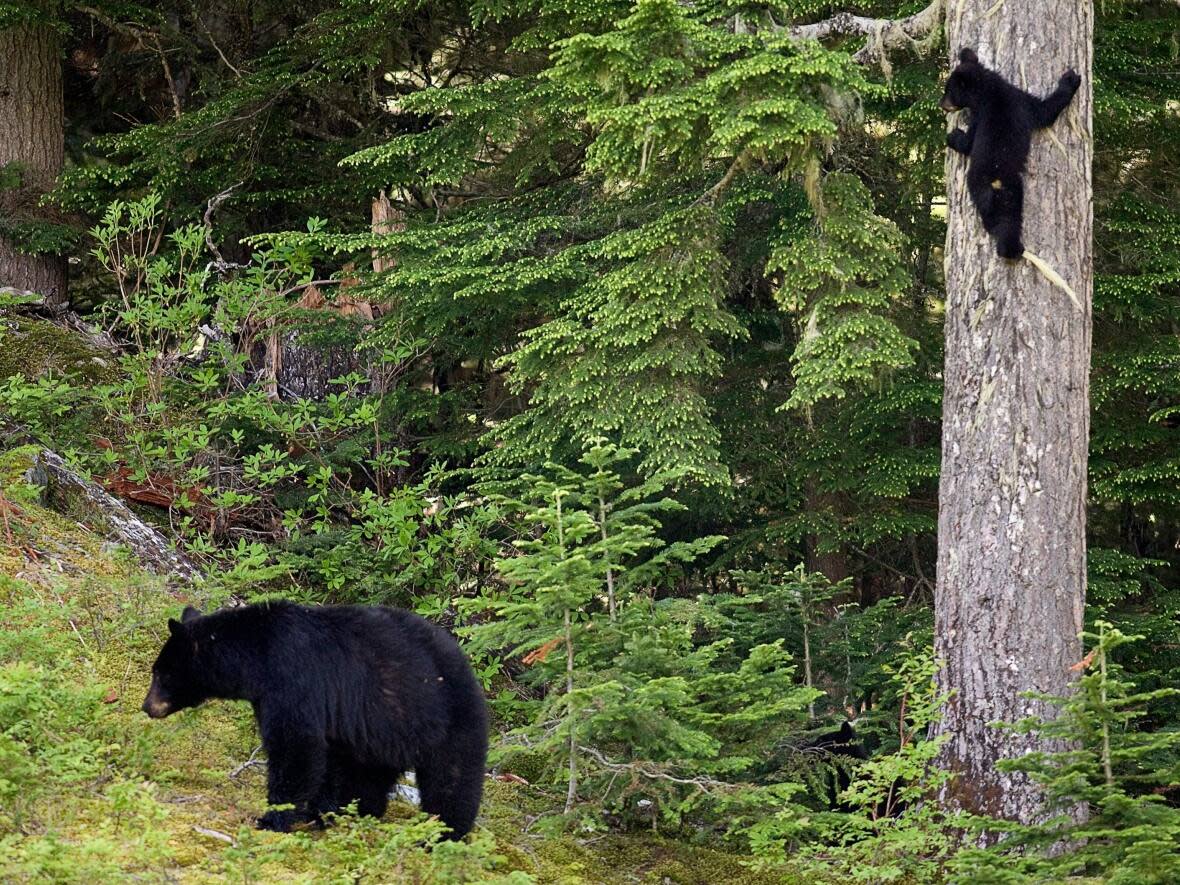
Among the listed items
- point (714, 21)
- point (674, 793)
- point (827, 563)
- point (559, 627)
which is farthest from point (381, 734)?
point (827, 563)

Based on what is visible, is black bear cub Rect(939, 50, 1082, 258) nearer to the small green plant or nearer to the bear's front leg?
the small green plant

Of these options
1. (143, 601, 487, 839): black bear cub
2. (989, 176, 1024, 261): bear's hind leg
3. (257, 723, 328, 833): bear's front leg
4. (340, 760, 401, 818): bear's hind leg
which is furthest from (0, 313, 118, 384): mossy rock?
(989, 176, 1024, 261): bear's hind leg

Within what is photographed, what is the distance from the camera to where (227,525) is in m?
9.86

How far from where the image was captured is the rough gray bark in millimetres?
8609

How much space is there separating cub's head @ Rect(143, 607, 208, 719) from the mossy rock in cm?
528

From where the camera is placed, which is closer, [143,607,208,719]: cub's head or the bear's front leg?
the bear's front leg

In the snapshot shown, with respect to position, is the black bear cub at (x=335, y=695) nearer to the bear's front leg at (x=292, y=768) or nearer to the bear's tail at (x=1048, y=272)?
the bear's front leg at (x=292, y=768)

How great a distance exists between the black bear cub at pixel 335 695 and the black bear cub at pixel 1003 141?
3.73 metres

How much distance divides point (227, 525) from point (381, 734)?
15.4 ft

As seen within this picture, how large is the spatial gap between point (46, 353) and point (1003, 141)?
25.3 ft

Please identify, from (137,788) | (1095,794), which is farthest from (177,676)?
(1095,794)

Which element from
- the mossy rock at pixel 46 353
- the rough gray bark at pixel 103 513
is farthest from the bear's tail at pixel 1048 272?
the mossy rock at pixel 46 353

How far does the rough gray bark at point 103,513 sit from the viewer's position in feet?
28.2

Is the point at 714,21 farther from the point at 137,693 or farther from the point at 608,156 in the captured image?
the point at 137,693
